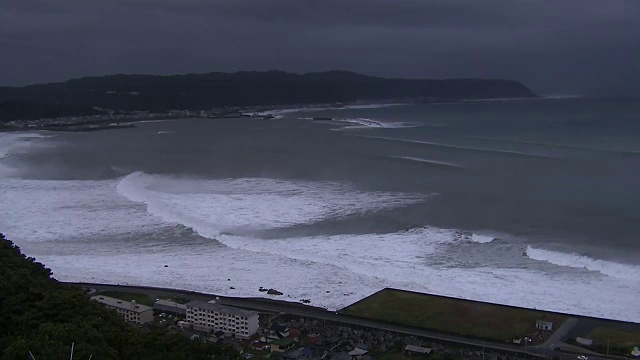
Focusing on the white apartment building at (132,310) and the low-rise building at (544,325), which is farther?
the white apartment building at (132,310)

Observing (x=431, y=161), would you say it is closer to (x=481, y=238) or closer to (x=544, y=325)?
(x=481, y=238)

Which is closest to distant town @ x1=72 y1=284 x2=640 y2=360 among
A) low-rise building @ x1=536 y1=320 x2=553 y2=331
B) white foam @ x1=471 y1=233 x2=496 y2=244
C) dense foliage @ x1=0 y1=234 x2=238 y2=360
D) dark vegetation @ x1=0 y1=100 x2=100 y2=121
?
low-rise building @ x1=536 y1=320 x2=553 y2=331

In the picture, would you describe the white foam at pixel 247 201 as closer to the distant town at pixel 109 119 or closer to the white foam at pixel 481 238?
the white foam at pixel 481 238

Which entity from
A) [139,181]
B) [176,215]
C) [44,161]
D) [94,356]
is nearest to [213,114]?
[44,161]

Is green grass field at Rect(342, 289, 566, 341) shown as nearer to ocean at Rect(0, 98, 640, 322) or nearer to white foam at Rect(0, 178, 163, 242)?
ocean at Rect(0, 98, 640, 322)

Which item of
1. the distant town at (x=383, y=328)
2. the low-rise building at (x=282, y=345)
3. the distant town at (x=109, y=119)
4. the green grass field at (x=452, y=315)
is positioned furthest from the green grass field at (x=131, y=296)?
the distant town at (x=109, y=119)
